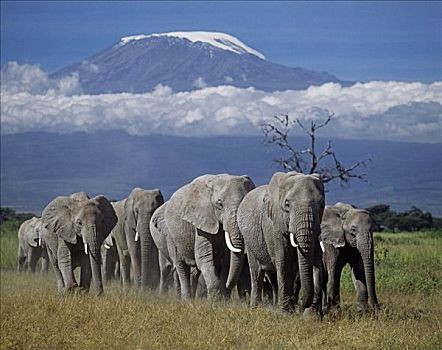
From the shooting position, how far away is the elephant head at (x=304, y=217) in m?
15.6

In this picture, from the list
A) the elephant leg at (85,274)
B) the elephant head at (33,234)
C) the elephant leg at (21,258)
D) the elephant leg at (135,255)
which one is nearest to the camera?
the elephant leg at (85,274)

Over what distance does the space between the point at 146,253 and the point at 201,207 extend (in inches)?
226

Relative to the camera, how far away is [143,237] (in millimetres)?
24781

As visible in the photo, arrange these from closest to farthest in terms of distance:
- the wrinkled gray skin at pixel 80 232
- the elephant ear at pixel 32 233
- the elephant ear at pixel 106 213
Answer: the wrinkled gray skin at pixel 80 232 → the elephant ear at pixel 106 213 → the elephant ear at pixel 32 233

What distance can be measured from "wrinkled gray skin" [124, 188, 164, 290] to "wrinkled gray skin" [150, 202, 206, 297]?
0.66 m

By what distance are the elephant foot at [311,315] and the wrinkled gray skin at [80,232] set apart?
5.41 meters

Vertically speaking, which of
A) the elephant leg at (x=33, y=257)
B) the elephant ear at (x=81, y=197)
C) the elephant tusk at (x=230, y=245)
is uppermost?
the elephant ear at (x=81, y=197)

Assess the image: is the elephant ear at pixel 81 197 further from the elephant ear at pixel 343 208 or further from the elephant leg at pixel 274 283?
the elephant ear at pixel 343 208

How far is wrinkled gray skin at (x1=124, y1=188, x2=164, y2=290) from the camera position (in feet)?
81.4

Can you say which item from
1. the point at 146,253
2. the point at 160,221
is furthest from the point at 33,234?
the point at 160,221

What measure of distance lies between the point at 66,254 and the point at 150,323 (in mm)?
5384

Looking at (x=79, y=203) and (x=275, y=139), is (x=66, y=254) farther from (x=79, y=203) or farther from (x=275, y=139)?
(x=275, y=139)

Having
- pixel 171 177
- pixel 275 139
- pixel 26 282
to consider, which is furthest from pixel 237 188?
pixel 171 177

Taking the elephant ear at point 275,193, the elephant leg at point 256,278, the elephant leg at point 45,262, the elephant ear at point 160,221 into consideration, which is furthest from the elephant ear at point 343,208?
the elephant leg at point 45,262
